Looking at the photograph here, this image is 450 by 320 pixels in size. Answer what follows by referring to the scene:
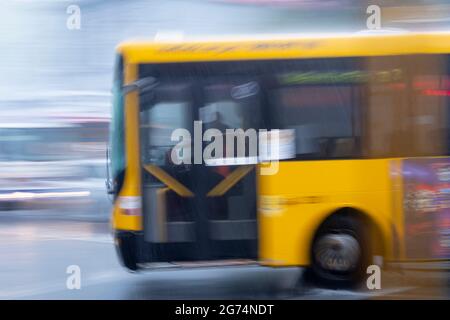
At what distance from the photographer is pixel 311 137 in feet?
26.3

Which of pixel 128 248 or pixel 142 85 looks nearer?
pixel 142 85

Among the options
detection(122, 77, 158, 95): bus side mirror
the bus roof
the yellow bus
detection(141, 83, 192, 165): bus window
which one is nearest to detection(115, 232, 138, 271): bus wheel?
the yellow bus

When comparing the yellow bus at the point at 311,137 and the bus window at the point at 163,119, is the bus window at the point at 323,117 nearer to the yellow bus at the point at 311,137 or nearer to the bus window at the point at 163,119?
the yellow bus at the point at 311,137

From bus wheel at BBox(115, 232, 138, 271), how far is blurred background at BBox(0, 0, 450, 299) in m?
0.30

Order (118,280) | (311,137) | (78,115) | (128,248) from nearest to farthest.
Answer: (311,137) < (128,248) < (118,280) < (78,115)

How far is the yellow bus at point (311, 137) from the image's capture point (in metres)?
7.99

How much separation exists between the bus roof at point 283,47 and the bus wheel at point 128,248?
2.02 m

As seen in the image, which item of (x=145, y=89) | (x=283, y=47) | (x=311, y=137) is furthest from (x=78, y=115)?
(x=311, y=137)

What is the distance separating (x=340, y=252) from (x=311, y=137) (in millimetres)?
1357

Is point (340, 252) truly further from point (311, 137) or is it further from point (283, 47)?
point (283, 47)

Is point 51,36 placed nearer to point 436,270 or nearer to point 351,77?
point 351,77

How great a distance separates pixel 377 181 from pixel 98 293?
3.40 meters

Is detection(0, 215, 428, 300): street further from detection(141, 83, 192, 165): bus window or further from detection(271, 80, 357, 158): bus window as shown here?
detection(271, 80, 357, 158): bus window

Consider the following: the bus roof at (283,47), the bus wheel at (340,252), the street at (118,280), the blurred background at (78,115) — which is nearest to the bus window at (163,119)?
the bus roof at (283,47)
